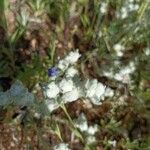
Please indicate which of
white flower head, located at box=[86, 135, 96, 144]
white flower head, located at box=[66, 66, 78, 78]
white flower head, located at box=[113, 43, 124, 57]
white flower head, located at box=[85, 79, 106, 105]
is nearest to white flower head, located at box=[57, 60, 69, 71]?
white flower head, located at box=[66, 66, 78, 78]

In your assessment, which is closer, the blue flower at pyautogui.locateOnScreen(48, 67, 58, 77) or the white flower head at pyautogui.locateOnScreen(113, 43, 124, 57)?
the blue flower at pyautogui.locateOnScreen(48, 67, 58, 77)

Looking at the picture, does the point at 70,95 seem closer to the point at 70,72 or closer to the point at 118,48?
the point at 70,72

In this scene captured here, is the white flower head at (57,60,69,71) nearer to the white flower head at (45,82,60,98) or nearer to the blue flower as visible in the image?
the blue flower

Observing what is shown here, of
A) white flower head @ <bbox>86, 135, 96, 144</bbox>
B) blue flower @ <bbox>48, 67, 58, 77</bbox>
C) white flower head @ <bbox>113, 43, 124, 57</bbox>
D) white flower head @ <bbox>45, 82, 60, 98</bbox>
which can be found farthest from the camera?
white flower head @ <bbox>113, 43, 124, 57</bbox>

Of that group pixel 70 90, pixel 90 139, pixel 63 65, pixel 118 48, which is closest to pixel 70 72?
pixel 63 65

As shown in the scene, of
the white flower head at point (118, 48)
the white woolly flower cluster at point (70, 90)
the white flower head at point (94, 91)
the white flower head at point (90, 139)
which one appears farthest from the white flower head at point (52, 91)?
the white flower head at point (118, 48)

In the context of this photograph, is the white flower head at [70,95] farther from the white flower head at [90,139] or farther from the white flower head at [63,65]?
the white flower head at [90,139]

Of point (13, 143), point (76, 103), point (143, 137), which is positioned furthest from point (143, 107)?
point (13, 143)
